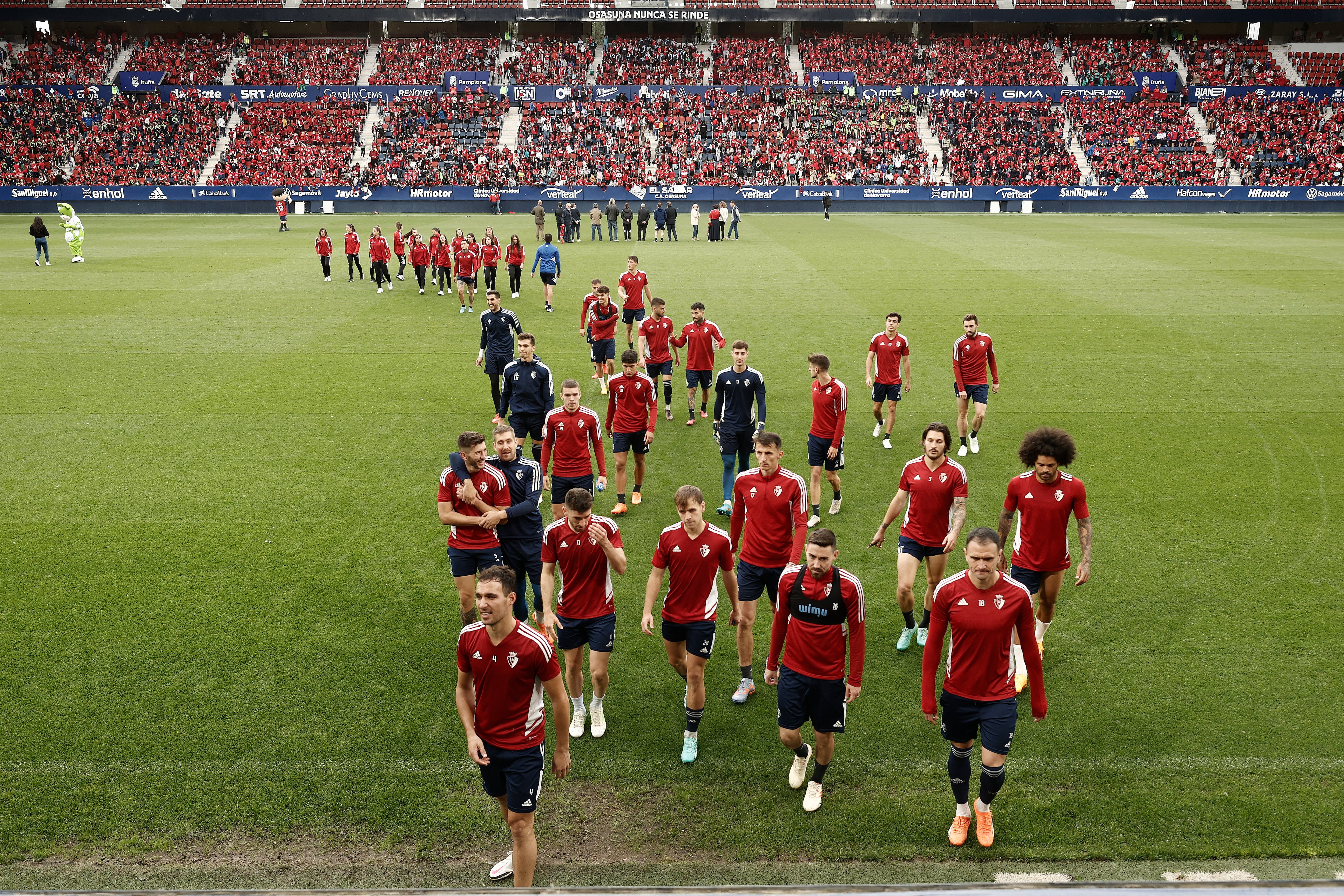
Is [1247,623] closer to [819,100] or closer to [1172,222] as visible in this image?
[1172,222]

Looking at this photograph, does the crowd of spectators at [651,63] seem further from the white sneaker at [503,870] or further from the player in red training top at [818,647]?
the white sneaker at [503,870]

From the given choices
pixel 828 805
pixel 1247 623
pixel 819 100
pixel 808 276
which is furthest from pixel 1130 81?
pixel 828 805

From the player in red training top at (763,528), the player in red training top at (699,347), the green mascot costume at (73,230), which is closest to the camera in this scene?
the player in red training top at (763,528)

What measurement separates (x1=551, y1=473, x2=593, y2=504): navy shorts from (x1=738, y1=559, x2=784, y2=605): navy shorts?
2.47 meters

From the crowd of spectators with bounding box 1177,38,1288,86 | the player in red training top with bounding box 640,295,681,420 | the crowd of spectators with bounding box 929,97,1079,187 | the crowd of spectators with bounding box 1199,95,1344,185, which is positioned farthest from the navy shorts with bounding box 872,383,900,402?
the crowd of spectators with bounding box 1177,38,1288,86

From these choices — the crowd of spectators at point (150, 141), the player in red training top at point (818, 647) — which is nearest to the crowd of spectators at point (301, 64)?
the crowd of spectators at point (150, 141)

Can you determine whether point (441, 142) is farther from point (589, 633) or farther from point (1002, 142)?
point (589, 633)

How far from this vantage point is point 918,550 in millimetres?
7352

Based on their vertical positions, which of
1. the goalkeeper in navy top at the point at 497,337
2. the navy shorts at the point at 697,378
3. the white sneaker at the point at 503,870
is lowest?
the white sneaker at the point at 503,870

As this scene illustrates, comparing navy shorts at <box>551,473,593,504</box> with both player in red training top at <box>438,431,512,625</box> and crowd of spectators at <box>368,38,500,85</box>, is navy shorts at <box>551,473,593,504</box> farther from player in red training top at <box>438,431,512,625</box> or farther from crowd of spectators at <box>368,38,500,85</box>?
crowd of spectators at <box>368,38,500,85</box>

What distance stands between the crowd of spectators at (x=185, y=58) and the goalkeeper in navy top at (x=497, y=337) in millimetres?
59872

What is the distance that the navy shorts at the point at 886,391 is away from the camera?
1255cm

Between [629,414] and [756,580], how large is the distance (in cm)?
390

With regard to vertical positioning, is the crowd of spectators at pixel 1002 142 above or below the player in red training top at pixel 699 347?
above
